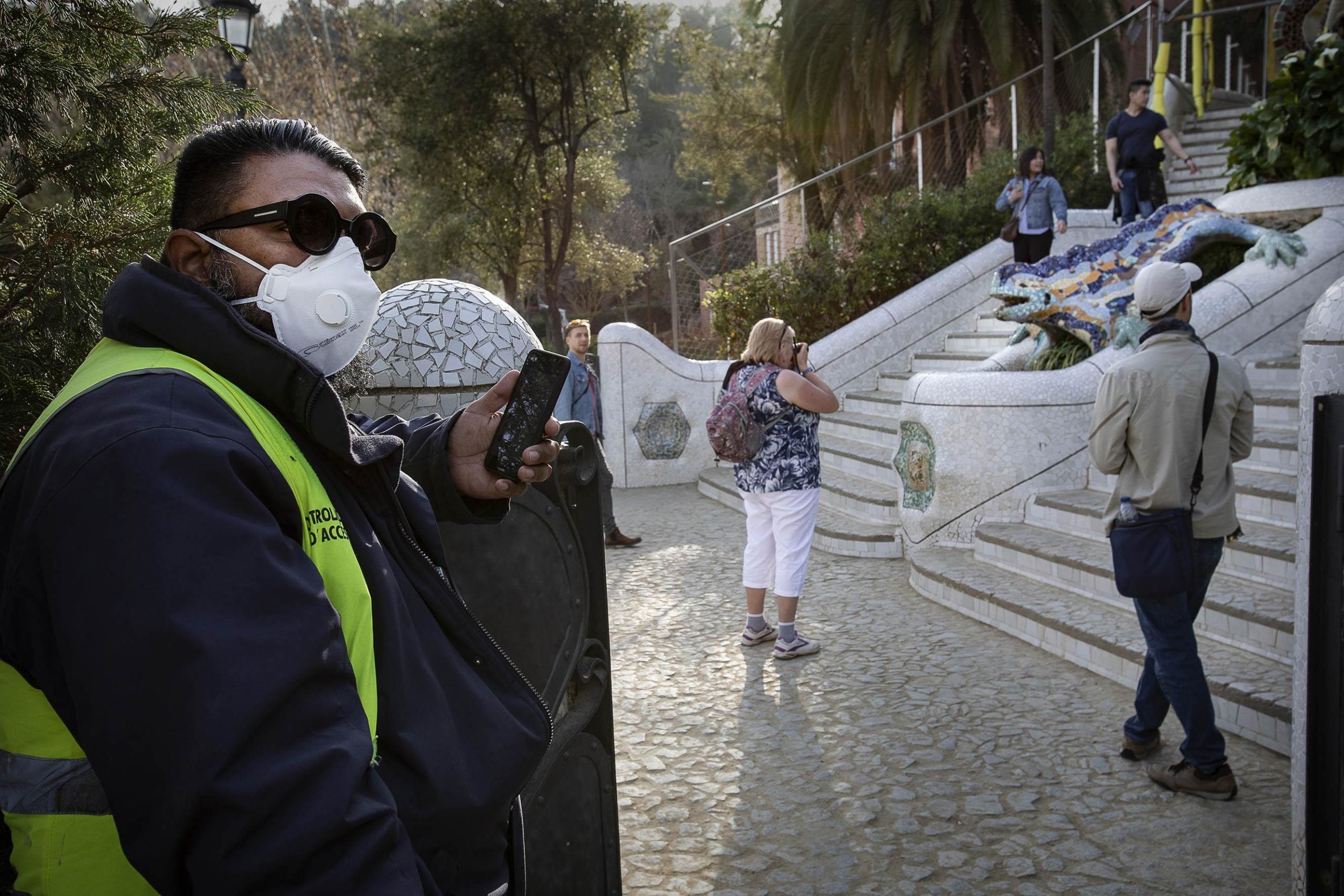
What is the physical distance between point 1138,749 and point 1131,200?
8.57 metres

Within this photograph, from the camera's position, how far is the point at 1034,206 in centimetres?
1075

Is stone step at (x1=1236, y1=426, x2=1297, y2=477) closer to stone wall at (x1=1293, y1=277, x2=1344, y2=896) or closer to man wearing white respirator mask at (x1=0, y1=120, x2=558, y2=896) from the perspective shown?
stone wall at (x1=1293, y1=277, x2=1344, y2=896)

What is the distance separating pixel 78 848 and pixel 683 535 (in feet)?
25.8

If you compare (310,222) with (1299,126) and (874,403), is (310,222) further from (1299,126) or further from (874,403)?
(1299,126)

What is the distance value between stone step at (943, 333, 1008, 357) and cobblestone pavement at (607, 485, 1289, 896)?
17.5 feet

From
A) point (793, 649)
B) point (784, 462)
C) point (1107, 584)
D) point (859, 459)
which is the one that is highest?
point (784, 462)

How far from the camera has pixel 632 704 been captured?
5.12 metres

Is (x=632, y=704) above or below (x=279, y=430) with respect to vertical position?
below

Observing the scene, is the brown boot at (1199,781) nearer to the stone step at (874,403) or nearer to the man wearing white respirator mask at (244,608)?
the man wearing white respirator mask at (244,608)

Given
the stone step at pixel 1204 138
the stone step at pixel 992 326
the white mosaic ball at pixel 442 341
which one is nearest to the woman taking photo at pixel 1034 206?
the stone step at pixel 992 326

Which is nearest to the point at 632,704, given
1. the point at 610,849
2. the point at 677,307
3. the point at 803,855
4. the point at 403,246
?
the point at 803,855

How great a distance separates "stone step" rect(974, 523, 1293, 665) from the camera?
15.4 feet

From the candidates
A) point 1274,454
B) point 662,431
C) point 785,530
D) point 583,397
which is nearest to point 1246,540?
point 1274,454

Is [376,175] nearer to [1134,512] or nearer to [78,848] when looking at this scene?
[1134,512]
